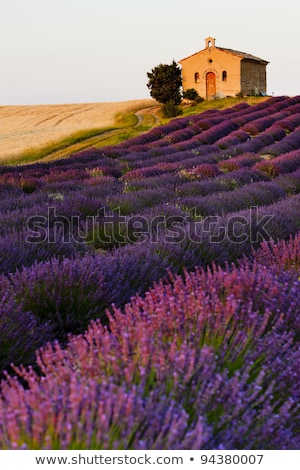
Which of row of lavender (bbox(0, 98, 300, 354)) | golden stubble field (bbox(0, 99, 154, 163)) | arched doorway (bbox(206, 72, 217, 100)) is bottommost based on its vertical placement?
row of lavender (bbox(0, 98, 300, 354))

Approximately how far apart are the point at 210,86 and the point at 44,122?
11.9 metres

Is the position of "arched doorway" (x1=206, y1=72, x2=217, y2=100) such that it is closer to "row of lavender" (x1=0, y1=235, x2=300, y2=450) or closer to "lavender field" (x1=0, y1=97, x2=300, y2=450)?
"lavender field" (x1=0, y1=97, x2=300, y2=450)

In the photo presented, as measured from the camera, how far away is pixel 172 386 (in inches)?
66.2

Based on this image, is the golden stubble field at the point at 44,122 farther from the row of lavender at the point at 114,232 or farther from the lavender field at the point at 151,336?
the lavender field at the point at 151,336

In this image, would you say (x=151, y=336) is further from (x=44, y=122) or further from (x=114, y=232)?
(x=44, y=122)

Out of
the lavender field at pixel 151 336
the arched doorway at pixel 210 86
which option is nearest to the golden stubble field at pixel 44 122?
the arched doorway at pixel 210 86

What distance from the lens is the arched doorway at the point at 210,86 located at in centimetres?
3991

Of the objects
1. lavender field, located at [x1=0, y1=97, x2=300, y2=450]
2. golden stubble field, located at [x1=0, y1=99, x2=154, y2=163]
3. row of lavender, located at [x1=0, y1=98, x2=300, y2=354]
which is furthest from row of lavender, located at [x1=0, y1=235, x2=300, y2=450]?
golden stubble field, located at [x1=0, y1=99, x2=154, y2=163]

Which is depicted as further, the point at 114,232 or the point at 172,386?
the point at 114,232

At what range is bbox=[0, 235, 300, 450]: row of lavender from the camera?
1.42 meters

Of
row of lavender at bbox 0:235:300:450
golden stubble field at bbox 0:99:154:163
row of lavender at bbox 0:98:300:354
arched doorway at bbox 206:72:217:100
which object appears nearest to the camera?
row of lavender at bbox 0:235:300:450

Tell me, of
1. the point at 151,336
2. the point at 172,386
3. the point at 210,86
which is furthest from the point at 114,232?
the point at 210,86

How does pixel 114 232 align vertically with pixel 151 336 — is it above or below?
below

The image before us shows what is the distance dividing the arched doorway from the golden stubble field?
13.1ft
